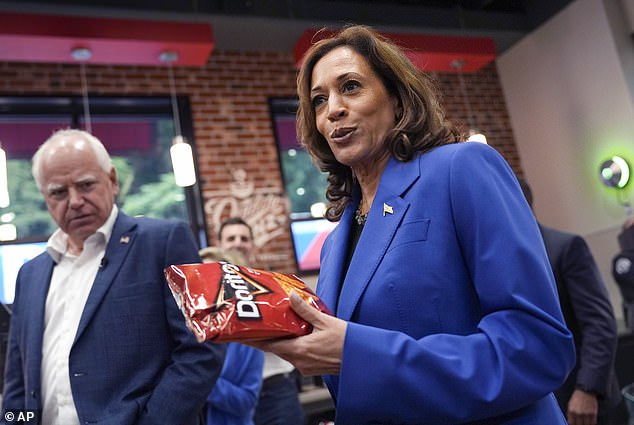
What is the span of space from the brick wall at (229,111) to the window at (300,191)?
0.10 m

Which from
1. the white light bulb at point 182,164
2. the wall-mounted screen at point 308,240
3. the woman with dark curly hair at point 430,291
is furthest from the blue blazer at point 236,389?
the wall-mounted screen at point 308,240

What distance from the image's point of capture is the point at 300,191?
244 inches

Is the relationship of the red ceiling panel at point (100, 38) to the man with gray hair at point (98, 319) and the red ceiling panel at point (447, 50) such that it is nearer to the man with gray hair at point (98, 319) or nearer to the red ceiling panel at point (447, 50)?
Answer: the red ceiling panel at point (447, 50)

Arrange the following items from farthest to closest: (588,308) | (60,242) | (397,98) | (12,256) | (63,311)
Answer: (12,256)
(588,308)
(60,242)
(63,311)
(397,98)

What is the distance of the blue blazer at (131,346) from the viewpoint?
1.67 metres

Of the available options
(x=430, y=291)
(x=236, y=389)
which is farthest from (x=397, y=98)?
(x=236, y=389)

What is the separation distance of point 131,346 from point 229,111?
4629 mm

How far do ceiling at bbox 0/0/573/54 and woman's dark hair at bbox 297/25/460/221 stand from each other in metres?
4.28

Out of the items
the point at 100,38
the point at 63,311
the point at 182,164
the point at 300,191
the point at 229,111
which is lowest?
the point at 63,311

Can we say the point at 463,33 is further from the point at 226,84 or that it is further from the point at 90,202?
the point at 90,202

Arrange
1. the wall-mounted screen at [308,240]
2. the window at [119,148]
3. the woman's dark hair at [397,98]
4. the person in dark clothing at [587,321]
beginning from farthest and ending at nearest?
the wall-mounted screen at [308,240] < the window at [119,148] < the person in dark clothing at [587,321] < the woman's dark hair at [397,98]

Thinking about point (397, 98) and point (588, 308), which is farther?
point (588, 308)

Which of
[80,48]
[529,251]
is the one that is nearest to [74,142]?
[529,251]

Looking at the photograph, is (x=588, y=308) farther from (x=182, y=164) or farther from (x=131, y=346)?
(x=182, y=164)
